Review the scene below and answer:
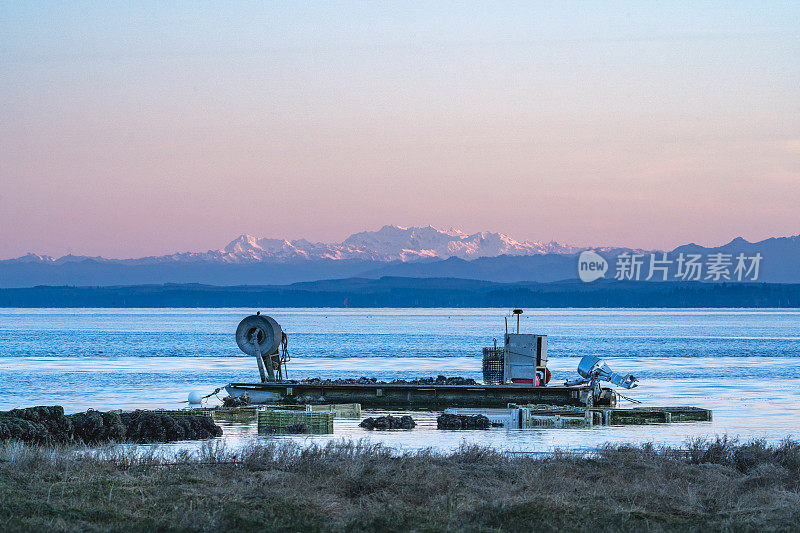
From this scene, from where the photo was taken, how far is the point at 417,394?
139 ft

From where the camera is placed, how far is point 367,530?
13742mm

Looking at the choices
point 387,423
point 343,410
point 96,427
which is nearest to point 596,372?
point 343,410

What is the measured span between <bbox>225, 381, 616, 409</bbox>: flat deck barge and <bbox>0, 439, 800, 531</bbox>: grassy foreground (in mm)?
17912

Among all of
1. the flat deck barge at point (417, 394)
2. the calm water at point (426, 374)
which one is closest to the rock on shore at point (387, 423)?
the calm water at point (426, 374)

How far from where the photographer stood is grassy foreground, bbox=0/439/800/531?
14.3 m

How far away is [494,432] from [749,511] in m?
17.5


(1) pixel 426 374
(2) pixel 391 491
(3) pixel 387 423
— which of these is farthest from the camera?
(1) pixel 426 374

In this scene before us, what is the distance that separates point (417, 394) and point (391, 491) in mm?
25305

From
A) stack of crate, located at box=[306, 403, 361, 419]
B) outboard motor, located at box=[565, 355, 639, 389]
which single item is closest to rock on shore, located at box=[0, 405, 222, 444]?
stack of crate, located at box=[306, 403, 361, 419]

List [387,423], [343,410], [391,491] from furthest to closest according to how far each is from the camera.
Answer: [343,410] → [387,423] → [391,491]

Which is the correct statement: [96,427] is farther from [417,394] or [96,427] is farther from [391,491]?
[417,394]

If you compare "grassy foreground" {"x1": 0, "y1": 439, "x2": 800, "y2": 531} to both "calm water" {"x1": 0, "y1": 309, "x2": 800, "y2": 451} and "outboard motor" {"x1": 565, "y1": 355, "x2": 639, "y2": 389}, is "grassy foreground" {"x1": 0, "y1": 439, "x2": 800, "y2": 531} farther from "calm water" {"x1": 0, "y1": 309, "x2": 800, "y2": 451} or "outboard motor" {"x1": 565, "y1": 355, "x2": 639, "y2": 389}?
"outboard motor" {"x1": 565, "y1": 355, "x2": 639, "y2": 389}

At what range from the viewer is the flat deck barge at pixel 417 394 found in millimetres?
40438

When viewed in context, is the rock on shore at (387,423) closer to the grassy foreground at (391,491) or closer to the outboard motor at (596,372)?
the outboard motor at (596,372)
